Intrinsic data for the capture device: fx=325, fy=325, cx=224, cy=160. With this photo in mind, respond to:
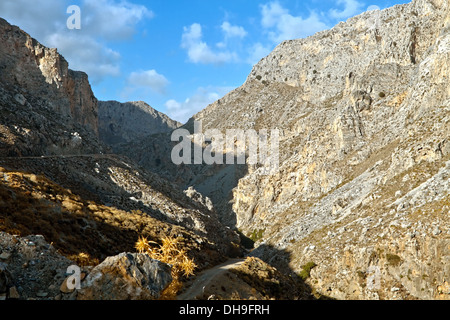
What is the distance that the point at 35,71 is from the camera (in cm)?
8469

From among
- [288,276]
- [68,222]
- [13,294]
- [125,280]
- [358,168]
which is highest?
[358,168]

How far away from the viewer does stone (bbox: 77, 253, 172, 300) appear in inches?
729

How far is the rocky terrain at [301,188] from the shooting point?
35.2 metres

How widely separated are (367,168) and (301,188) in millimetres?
22995

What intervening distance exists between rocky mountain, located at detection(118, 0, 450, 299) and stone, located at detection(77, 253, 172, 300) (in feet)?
96.3

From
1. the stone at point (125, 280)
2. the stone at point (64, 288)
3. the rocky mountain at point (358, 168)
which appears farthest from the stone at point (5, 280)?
the rocky mountain at point (358, 168)

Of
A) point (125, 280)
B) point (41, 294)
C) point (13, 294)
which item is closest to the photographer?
point (13, 294)

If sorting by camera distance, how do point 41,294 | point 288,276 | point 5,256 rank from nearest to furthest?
point 41,294, point 5,256, point 288,276

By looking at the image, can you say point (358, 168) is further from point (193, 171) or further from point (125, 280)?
point (193, 171)

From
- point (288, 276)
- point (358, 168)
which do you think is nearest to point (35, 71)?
point (288, 276)

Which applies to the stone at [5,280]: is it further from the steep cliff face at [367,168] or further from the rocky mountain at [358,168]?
the steep cliff face at [367,168]

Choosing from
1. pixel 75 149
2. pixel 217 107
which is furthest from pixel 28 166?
pixel 217 107

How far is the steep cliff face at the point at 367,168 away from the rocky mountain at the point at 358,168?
8.9 inches
